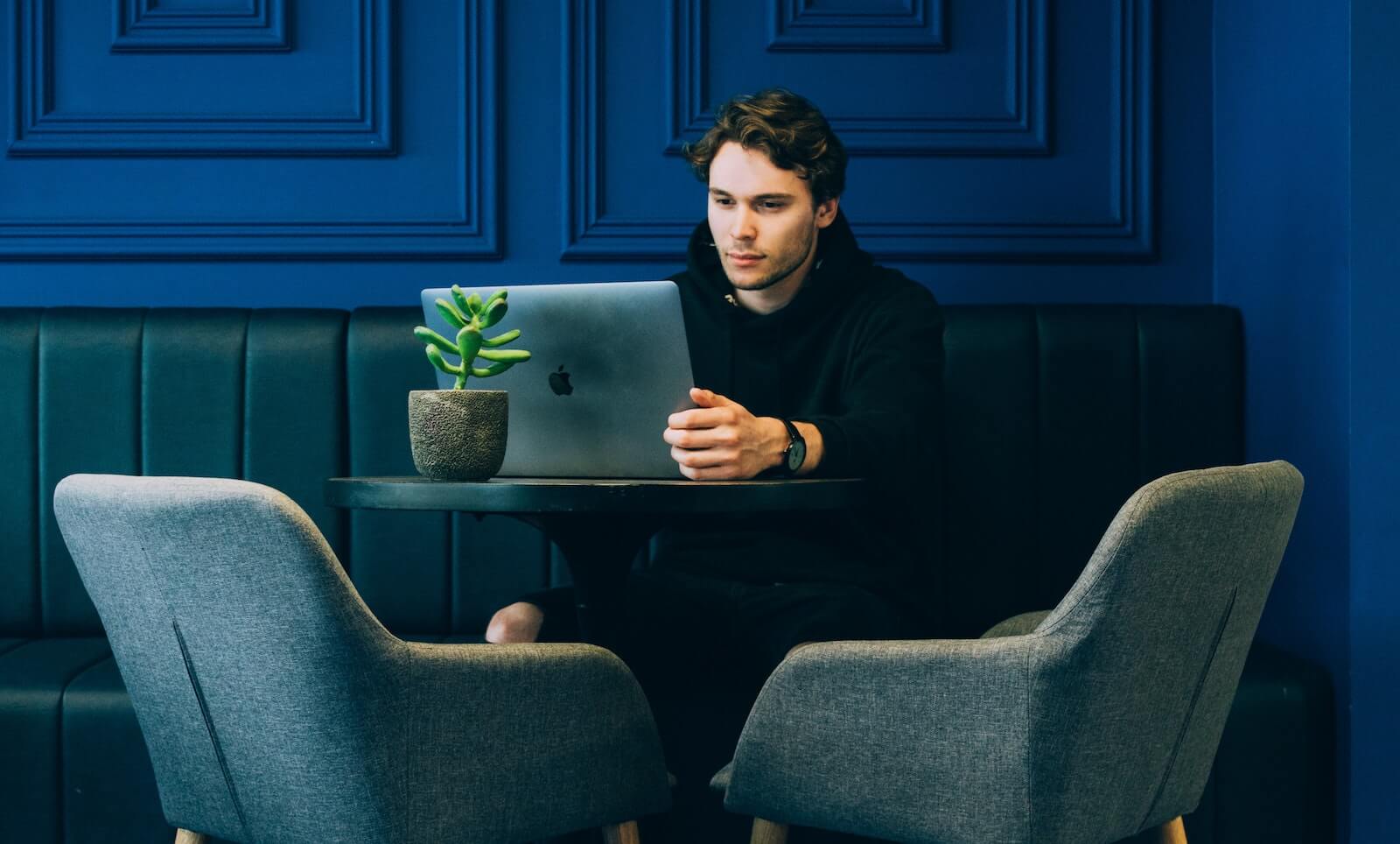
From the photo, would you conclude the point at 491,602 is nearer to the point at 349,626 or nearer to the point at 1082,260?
the point at 349,626

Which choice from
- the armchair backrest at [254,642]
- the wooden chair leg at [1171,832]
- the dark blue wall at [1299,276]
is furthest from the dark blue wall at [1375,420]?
the armchair backrest at [254,642]

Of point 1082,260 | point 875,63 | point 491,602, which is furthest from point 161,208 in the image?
point 1082,260

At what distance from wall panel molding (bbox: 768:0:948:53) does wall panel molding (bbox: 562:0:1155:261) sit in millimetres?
151

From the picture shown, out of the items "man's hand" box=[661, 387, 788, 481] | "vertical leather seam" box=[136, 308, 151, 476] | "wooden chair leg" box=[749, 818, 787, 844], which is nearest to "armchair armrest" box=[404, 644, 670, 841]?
"wooden chair leg" box=[749, 818, 787, 844]

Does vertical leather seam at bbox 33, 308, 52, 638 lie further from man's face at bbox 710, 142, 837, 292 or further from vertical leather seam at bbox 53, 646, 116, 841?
man's face at bbox 710, 142, 837, 292

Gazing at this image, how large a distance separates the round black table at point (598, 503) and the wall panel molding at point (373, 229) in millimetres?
1056

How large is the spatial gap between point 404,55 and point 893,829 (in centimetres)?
182

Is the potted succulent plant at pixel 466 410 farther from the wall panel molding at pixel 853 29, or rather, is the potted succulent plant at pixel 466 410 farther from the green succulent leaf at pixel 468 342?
the wall panel molding at pixel 853 29

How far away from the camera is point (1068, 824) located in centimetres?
124

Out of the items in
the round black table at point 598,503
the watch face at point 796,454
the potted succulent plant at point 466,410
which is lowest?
the round black table at point 598,503

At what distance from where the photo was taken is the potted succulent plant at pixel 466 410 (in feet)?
4.72

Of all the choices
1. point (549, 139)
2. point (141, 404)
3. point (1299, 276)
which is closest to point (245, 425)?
point (141, 404)

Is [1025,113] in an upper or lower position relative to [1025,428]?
upper

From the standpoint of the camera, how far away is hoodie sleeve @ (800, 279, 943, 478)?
1605 millimetres
